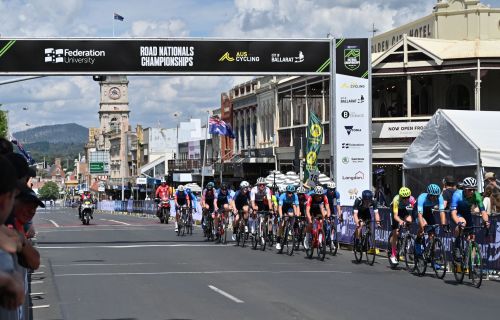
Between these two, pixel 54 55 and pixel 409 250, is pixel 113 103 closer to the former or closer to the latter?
pixel 54 55

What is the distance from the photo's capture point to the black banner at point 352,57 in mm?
28578

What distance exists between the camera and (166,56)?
92.1 ft

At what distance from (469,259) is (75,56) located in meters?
16.3

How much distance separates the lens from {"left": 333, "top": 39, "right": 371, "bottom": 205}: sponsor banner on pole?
28.6 m

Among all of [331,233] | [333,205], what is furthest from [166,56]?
[331,233]

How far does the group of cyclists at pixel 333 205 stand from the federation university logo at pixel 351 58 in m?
5.12

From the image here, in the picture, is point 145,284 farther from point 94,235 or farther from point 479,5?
point 479,5

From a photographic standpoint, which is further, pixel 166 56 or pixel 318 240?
pixel 166 56

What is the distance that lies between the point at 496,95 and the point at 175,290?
89.4ft

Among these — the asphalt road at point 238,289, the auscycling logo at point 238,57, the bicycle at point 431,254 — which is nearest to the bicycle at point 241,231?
the asphalt road at point 238,289

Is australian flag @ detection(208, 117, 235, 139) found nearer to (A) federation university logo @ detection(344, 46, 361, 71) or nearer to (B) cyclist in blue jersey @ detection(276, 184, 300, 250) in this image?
(A) federation university logo @ detection(344, 46, 361, 71)

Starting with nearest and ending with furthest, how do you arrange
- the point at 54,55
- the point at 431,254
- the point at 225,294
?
the point at 225,294 < the point at 431,254 < the point at 54,55

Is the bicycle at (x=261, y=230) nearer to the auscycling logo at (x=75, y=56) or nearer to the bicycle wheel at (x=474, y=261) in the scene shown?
the auscycling logo at (x=75, y=56)

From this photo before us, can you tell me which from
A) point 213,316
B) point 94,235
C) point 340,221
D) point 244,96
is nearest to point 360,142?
point 340,221
